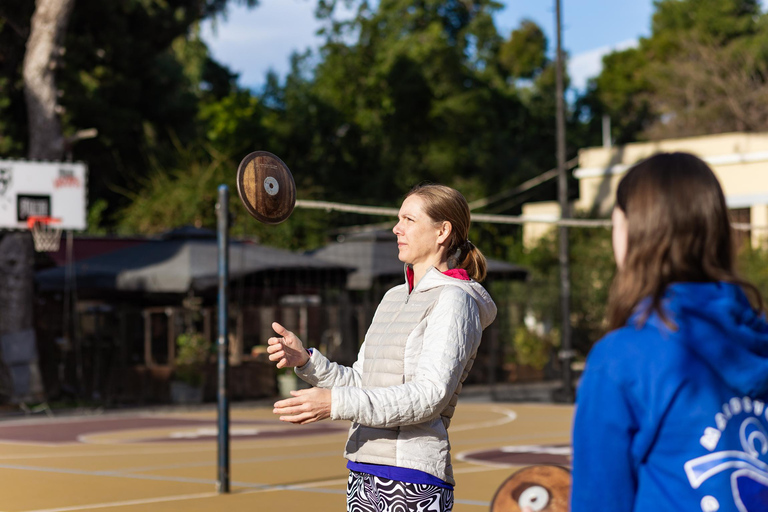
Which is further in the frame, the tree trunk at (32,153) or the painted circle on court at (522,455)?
the tree trunk at (32,153)

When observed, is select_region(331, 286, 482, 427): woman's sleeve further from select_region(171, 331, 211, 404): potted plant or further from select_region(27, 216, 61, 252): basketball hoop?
select_region(171, 331, 211, 404): potted plant

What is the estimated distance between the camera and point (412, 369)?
3.30 metres

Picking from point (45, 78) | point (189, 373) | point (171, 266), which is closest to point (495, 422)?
point (189, 373)

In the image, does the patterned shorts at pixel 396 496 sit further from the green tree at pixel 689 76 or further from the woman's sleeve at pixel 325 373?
the green tree at pixel 689 76

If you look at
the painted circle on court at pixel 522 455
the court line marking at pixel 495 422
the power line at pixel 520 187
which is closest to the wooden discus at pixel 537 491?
the painted circle on court at pixel 522 455

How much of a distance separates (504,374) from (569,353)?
→ 4.99 metres

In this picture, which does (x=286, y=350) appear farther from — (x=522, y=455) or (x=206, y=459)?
(x=522, y=455)

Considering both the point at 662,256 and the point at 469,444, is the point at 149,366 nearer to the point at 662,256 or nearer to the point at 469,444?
the point at 469,444

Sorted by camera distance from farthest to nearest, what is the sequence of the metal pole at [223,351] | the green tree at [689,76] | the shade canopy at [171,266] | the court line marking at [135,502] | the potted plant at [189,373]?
the green tree at [689,76] < the potted plant at [189,373] < the shade canopy at [171,266] < the metal pole at [223,351] < the court line marking at [135,502]

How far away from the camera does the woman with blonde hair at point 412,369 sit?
10.1 feet

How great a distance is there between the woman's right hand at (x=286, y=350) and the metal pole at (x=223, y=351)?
16.9 feet

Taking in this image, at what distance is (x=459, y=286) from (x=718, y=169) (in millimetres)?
26504

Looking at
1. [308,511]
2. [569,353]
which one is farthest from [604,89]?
[308,511]

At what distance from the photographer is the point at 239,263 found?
19.3 meters
